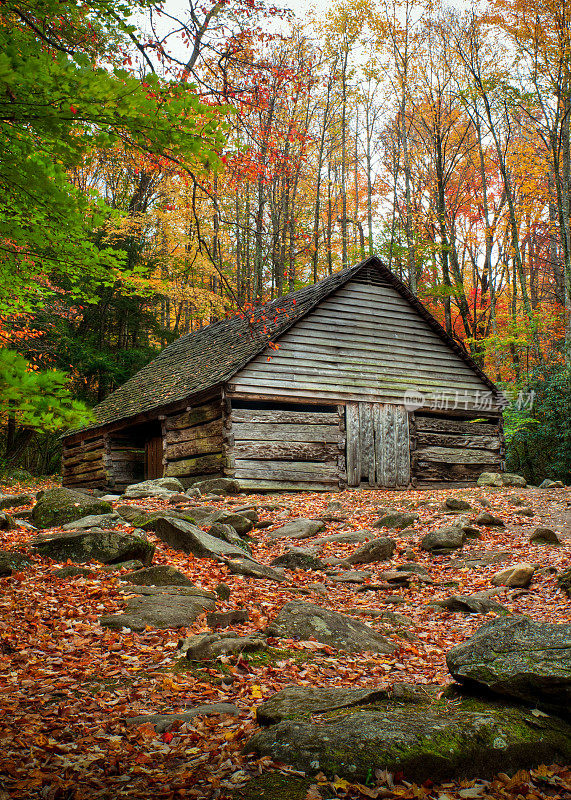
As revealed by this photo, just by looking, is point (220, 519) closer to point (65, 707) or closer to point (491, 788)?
point (65, 707)

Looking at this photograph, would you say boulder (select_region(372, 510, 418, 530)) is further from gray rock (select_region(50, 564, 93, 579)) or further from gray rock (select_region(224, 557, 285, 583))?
gray rock (select_region(50, 564, 93, 579))

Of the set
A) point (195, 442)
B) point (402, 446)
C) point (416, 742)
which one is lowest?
point (416, 742)

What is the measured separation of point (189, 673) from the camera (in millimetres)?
4082

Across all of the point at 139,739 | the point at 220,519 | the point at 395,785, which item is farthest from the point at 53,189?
the point at 220,519

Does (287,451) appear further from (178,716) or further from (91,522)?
(178,716)

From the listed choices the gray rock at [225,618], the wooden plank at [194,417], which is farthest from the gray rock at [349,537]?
the wooden plank at [194,417]

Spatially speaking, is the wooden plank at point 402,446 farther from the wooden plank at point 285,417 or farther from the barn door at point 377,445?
the wooden plank at point 285,417

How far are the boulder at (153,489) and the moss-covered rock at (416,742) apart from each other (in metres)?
9.01

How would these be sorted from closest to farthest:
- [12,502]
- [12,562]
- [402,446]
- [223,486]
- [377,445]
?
[12,562]
[12,502]
[223,486]
[377,445]
[402,446]

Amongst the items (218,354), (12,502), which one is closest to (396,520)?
(12,502)

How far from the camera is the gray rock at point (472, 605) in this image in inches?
239

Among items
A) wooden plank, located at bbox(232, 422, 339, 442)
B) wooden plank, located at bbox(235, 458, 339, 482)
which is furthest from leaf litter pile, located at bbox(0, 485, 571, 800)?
wooden plank, located at bbox(232, 422, 339, 442)

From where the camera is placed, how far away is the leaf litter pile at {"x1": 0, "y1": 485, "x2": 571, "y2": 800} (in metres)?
2.65

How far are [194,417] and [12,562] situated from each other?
345 inches
